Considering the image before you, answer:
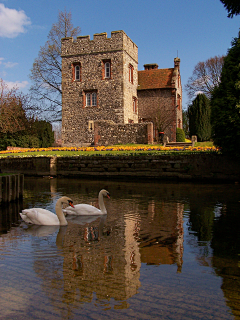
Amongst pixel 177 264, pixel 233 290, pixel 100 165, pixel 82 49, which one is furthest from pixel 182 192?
pixel 82 49

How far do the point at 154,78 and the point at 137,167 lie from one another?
81.4ft

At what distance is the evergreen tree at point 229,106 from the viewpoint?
14.3 m

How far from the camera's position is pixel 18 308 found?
3568 mm

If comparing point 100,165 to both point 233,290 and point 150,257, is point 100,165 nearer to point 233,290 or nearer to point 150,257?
point 150,257

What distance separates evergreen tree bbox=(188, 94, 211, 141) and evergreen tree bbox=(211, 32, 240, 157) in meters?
23.8

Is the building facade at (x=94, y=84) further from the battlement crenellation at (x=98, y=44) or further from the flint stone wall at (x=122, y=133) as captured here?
the flint stone wall at (x=122, y=133)

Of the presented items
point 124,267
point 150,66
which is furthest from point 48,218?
point 150,66

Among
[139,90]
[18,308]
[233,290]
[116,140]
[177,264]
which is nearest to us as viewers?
[18,308]

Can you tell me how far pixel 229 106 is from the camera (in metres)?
14.4

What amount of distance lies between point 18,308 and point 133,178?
14.5 meters

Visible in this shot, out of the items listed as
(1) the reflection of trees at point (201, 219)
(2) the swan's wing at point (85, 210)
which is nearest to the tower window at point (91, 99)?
(1) the reflection of trees at point (201, 219)

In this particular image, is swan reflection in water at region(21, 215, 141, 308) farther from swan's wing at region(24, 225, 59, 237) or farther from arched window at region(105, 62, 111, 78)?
arched window at region(105, 62, 111, 78)

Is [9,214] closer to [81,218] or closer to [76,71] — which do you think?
[81,218]

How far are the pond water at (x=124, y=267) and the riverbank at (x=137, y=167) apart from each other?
728 centimetres
